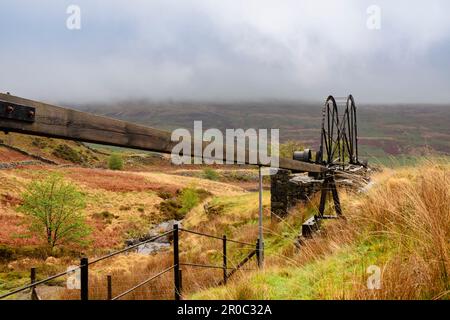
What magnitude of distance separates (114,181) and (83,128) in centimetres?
4610

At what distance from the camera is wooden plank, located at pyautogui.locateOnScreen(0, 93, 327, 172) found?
2.36 m

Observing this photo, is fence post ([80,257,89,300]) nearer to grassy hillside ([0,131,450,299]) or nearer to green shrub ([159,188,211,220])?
grassy hillside ([0,131,450,299])

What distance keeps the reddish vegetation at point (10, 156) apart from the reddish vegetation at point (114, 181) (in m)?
Result: 13.2

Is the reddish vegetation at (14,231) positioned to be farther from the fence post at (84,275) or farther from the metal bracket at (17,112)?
the metal bracket at (17,112)

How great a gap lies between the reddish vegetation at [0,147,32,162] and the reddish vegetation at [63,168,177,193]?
13.2m

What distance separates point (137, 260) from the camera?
21234 mm

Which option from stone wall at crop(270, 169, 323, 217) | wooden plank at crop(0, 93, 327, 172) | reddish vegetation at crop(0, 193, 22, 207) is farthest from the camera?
Answer: reddish vegetation at crop(0, 193, 22, 207)

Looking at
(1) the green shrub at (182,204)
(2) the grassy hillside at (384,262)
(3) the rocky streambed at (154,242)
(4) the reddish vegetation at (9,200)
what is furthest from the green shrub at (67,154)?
(2) the grassy hillside at (384,262)

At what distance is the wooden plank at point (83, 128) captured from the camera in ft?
7.74

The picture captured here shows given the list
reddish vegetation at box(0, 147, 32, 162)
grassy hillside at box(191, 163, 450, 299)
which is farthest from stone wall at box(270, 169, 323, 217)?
reddish vegetation at box(0, 147, 32, 162)

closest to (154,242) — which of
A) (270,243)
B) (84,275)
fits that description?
(270,243)

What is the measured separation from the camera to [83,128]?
2.80 metres

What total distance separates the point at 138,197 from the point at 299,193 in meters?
30.6
